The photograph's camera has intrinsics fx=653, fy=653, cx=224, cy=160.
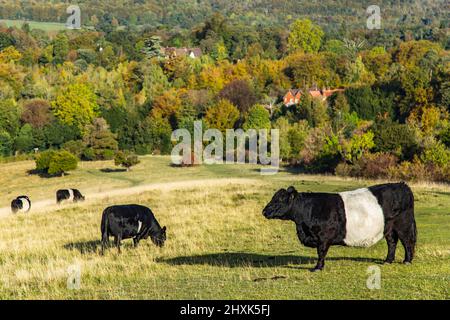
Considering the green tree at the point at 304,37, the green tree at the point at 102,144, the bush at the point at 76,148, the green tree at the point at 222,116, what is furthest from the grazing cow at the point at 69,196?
the green tree at the point at 304,37

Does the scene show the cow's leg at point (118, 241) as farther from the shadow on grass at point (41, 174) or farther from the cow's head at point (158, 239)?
the shadow on grass at point (41, 174)

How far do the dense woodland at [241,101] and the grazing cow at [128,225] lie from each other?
33.9 meters

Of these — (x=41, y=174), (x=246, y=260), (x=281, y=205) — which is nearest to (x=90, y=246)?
(x=246, y=260)

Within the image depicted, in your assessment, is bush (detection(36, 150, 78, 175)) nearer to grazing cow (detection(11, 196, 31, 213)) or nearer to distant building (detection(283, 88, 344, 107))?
grazing cow (detection(11, 196, 31, 213))

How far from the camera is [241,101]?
107875 mm

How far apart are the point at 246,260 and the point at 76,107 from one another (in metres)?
85.6

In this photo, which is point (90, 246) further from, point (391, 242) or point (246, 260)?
point (391, 242)

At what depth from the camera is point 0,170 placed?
78.6m

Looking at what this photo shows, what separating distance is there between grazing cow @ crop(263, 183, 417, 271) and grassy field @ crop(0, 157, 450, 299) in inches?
31.1

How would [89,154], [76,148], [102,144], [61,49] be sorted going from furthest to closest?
[61,49] < [76,148] < [89,154] < [102,144]

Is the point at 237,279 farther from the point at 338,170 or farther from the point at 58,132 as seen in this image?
the point at 58,132

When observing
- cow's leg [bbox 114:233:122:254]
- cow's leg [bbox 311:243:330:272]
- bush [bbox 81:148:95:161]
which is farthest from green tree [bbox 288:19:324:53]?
cow's leg [bbox 311:243:330:272]

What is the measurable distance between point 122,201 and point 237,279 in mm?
26351

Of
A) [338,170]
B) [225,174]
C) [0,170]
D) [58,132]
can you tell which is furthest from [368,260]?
[58,132]
